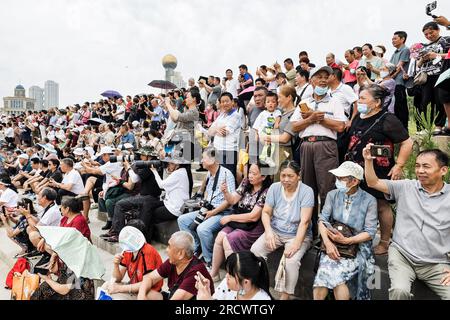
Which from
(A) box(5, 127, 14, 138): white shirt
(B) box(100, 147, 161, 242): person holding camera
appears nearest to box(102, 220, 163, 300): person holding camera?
(B) box(100, 147, 161, 242): person holding camera

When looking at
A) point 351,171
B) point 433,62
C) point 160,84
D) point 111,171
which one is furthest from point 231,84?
point 351,171

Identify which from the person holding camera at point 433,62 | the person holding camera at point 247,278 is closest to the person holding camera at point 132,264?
the person holding camera at point 247,278

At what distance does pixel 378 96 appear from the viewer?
12.0 feet

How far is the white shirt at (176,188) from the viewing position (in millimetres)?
5496

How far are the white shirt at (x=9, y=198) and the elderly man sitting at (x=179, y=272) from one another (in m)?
5.87

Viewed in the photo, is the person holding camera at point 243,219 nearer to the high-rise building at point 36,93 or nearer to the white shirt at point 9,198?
the white shirt at point 9,198

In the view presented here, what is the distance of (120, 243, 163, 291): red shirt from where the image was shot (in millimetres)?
3969

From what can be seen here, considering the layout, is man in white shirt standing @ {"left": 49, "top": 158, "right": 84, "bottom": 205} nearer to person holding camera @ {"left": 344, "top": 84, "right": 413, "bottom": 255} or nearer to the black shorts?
person holding camera @ {"left": 344, "top": 84, "right": 413, "bottom": 255}

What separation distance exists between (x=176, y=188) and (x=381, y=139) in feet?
9.87

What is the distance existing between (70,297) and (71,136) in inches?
433

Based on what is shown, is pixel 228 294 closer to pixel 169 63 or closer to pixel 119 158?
pixel 119 158

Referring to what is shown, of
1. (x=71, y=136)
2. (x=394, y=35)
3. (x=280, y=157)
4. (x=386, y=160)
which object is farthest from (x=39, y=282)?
(x=71, y=136)
